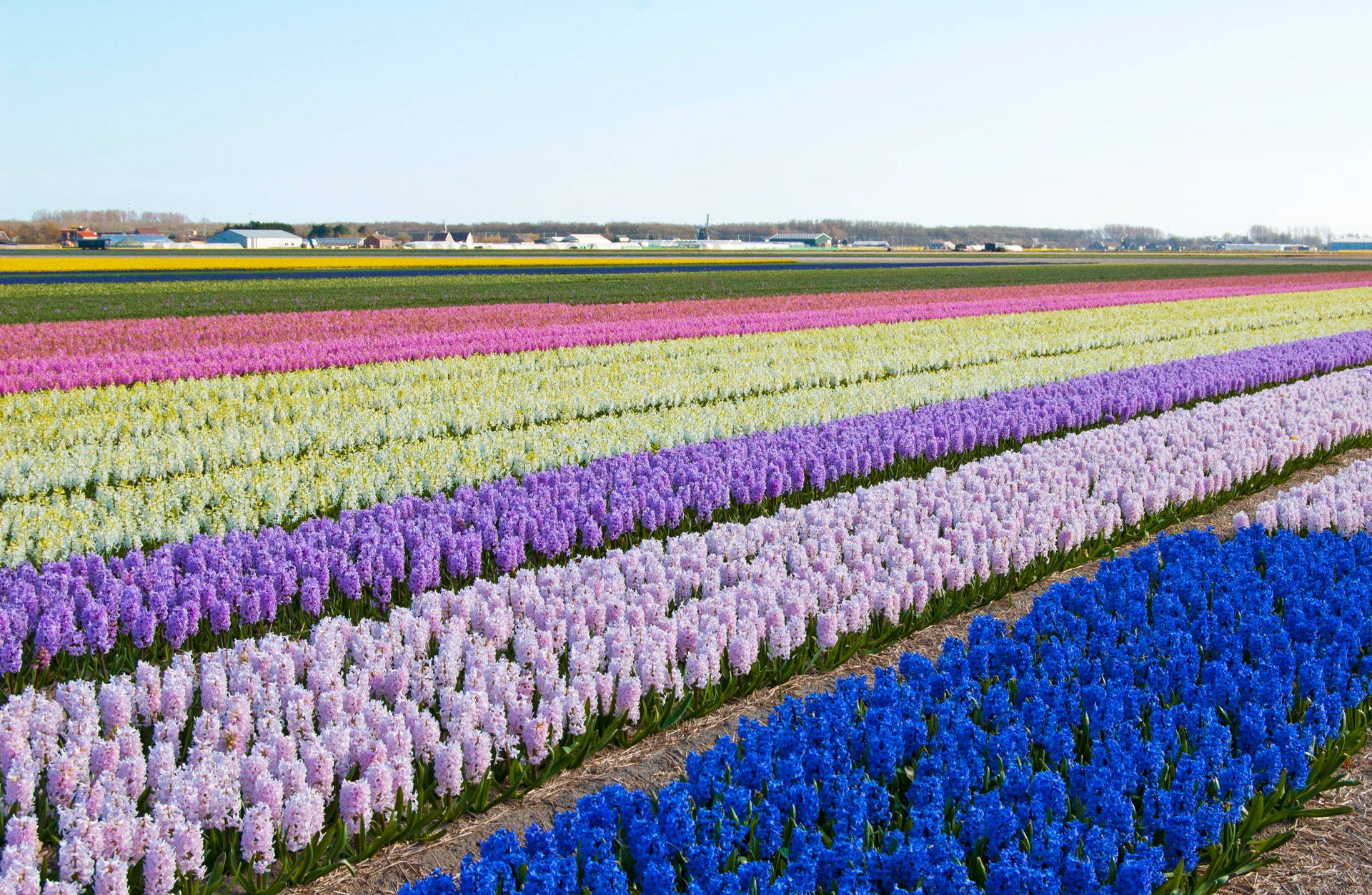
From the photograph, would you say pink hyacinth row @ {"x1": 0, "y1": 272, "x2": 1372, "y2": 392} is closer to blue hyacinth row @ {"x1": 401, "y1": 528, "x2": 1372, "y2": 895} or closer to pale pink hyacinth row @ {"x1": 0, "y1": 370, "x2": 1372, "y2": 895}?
pale pink hyacinth row @ {"x1": 0, "y1": 370, "x2": 1372, "y2": 895}

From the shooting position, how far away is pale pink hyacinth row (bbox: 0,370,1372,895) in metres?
4.52

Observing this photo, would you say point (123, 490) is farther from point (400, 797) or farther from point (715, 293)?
point (715, 293)

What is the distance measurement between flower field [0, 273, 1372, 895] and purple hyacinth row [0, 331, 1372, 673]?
41mm

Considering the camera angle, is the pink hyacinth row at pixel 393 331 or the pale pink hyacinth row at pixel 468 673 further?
the pink hyacinth row at pixel 393 331

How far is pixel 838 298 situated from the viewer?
35438 mm

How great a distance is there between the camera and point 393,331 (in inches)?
940

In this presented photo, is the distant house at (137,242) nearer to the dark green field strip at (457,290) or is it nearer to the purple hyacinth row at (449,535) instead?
the dark green field strip at (457,290)

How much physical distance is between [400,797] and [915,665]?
2.84 meters

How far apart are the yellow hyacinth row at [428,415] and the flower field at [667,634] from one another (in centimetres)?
8

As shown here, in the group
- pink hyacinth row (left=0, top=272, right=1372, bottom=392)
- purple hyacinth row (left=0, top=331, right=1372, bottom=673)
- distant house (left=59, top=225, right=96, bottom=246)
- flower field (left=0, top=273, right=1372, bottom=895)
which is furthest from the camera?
distant house (left=59, top=225, right=96, bottom=246)

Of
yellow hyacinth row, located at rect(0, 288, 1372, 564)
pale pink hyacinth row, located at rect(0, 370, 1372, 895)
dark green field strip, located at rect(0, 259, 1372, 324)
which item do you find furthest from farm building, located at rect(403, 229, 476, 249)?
pale pink hyacinth row, located at rect(0, 370, 1372, 895)

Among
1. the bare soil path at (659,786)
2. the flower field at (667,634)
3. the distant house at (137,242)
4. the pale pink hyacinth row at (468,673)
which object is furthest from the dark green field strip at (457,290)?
the distant house at (137,242)

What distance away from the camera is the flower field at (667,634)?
438 cm

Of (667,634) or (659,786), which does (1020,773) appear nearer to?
(659,786)
